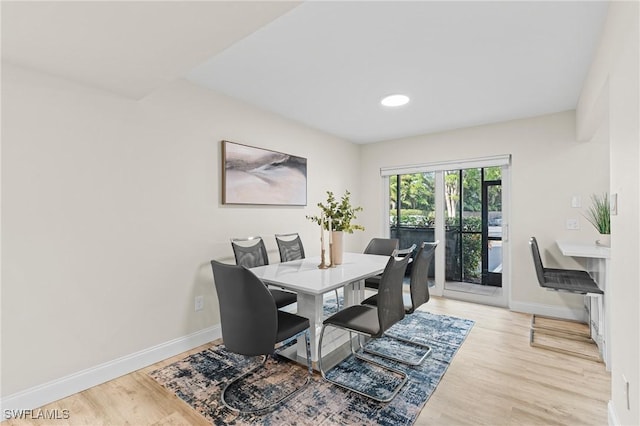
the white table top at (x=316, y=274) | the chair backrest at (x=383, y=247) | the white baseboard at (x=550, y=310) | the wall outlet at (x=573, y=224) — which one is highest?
the wall outlet at (x=573, y=224)

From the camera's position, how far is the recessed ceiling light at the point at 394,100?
3.08 m

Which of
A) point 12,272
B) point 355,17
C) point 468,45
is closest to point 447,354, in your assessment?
point 468,45

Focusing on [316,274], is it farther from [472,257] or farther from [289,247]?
[472,257]

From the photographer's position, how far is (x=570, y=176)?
349cm

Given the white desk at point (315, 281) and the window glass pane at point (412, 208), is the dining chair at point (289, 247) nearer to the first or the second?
the white desk at point (315, 281)

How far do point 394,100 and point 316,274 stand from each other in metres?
1.94

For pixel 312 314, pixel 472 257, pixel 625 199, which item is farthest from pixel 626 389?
pixel 472 257

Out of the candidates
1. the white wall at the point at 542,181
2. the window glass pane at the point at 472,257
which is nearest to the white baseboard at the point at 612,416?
the white wall at the point at 542,181

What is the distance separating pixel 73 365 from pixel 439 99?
3.79 m

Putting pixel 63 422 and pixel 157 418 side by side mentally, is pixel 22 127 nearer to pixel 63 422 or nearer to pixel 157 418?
pixel 63 422

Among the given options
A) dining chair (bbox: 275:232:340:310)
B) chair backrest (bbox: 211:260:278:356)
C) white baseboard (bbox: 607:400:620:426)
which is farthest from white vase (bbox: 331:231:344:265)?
white baseboard (bbox: 607:400:620:426)

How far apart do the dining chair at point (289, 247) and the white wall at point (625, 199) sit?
224cm

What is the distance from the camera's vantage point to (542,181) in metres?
3.66

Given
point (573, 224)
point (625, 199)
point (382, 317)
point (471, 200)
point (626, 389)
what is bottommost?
point (626, 389)
